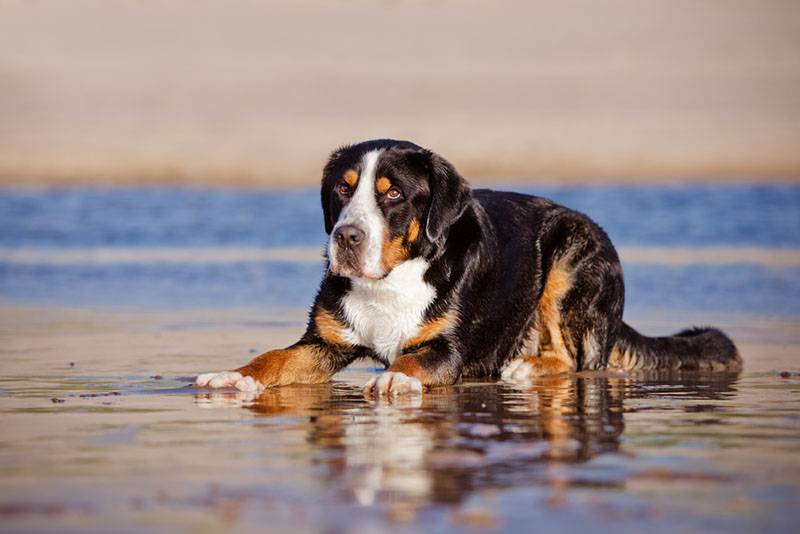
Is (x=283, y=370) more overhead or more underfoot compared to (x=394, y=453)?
more overhead

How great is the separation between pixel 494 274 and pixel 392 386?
138 centimetres

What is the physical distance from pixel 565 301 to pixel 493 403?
1.99 metres

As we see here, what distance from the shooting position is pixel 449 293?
751 centimetres

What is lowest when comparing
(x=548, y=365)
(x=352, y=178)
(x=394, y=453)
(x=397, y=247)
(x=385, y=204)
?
(x=394, y=453)

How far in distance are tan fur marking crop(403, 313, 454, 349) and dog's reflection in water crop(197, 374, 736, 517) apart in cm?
35

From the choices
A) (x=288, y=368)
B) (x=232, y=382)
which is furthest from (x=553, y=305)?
(x=232, y=382)

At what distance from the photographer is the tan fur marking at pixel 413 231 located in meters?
7.31

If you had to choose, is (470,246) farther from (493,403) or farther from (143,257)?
(143,257)

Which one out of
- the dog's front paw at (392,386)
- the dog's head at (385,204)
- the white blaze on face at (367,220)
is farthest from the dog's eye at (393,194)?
the dog's front paw at (392,386)

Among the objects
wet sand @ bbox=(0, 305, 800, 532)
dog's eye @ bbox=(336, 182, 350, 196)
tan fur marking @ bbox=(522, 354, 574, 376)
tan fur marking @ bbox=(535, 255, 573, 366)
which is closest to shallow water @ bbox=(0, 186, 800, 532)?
wet sand @ bbox=(0, 305, 800, 532)

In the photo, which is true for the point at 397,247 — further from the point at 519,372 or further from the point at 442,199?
the point at 519,372

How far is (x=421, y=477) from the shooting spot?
14.8 ft

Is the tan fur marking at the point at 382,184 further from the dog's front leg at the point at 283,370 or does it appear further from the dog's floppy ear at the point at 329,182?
the dog's front leg at the point at 283,370

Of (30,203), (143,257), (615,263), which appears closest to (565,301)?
(615,263)
